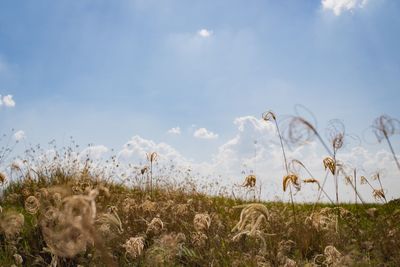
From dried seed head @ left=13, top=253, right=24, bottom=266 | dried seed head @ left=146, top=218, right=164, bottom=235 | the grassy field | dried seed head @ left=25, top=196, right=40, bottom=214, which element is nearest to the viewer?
the grassy field

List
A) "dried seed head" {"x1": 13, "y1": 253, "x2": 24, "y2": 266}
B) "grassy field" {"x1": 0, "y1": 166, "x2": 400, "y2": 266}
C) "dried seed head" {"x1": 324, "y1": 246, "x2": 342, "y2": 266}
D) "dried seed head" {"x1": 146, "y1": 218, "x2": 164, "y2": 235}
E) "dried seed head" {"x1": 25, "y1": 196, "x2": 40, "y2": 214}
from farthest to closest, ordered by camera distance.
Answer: "dried seed head" {"x1": 146, "y1": 218, "x2": 164, "y2": 235}, "dried seed head" {"x1": 25, "y1": 196, "x2": 40, "y2": 214}, "dried seed head" {"x1": 13, "y1": 253, "x2": 24, "y2": 266}, "grassy field" {"x1": 0, "y1": 166, "x2": 400, "y2": 266}, "dried seed head" {"x1": 324, "y1": 246, "x2": 342, "y2": 266}

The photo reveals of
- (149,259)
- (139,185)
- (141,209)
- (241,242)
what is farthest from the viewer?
(139,185)

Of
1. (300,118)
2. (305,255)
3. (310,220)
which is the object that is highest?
(300,118)

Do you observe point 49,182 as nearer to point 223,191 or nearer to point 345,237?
point 223,191

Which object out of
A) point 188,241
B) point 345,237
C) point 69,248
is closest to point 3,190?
point 188,241

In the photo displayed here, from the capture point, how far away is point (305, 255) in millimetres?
5398

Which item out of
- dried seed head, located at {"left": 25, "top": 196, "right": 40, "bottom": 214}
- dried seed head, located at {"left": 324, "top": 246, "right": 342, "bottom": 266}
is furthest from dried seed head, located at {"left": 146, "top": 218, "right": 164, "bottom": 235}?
dried seed head, located at {"left": 324, "top": 246, "right": 342, "bottom": 266}

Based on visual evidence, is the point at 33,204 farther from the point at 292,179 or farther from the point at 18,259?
the point at 292,179

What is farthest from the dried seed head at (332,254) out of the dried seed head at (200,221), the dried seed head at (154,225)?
the dried seed head at (154,225)

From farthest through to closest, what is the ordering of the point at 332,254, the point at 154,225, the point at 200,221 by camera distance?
1. the point at 154,225
2. the point at 200,221
3. the point at 332,254

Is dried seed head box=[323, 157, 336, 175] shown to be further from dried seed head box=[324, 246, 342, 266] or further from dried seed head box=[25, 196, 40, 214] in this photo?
dried seed head box=[25, 196, 40, 214]

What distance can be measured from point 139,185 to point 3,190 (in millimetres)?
3820

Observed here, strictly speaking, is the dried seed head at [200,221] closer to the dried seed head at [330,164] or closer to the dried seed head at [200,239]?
the dried seed head at [200,239]

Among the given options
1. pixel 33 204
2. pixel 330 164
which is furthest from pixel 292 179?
pixel 33 204
